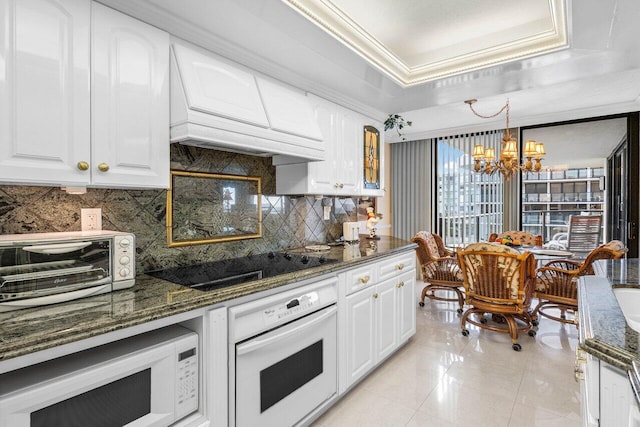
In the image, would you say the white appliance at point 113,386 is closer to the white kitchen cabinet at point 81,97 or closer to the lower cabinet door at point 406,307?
the white kitchen cabinet at point 81,97

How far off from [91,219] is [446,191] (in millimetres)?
5271

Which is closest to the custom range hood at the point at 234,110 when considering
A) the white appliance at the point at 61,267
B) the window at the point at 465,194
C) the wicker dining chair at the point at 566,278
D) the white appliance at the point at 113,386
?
the white appliance at the point at 61,267

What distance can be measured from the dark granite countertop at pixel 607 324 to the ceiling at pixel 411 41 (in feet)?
4.70

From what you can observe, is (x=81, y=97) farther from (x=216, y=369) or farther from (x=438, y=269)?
(x=438, y=269)

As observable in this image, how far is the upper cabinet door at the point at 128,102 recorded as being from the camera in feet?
4.72

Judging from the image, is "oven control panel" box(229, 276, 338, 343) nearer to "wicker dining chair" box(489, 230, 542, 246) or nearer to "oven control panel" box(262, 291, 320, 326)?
"oven control panel" box(262, 291, 320, 326)

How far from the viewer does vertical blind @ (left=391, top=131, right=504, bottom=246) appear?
532 cm

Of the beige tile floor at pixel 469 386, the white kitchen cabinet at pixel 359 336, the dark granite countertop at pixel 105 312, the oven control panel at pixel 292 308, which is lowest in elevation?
the beige tile floor at pixel 469 386

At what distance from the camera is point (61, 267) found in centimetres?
128

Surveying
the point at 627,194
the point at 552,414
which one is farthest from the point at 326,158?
the point at 627,194

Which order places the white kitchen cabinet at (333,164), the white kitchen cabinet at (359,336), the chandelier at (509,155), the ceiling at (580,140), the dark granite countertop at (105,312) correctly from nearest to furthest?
1. the dark granite countertop at (105,312)
2. the white kitchen cabinet at (359,336)
3. the white kitchen cabinet at (333,164)
4. the chandelier at (509,155)
5. the ceiling at (580,140)

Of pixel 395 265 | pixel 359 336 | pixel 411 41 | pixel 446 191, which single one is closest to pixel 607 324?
pixel 359 336

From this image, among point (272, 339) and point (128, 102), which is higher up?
point (128, 102)

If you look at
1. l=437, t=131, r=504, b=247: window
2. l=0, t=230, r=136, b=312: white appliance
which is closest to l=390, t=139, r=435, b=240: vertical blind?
l=437, t=131, r=504, b=247: window
